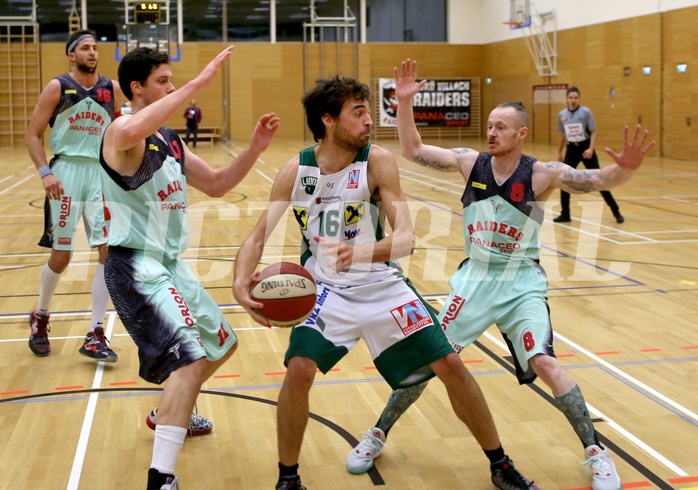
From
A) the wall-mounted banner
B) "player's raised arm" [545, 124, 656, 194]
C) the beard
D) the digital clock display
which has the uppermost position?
the digital clock display

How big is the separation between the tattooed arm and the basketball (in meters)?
1.30

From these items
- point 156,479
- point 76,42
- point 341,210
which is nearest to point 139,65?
point 341,210

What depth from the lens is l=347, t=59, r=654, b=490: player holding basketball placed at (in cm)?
445

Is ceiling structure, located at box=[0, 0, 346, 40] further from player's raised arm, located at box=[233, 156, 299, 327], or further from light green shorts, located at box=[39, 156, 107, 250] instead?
player's raised arm, located at box=[233, 156, 299, 327]

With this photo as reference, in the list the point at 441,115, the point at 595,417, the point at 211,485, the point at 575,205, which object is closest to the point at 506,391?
the point at 595,417

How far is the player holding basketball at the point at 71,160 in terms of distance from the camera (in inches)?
248

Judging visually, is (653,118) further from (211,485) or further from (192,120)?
(211,485)

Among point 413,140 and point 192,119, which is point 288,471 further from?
point 192,119

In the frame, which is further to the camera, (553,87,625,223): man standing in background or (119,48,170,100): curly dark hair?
(553,87,625,223): man standing in background

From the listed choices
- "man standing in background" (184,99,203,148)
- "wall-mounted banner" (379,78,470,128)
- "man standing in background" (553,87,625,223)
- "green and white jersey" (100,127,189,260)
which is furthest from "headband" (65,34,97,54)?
"wall-mounted banner" (379,78,470,128)

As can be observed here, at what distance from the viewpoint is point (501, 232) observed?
4789 millimetres

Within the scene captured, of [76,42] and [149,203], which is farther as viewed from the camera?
[76,42]

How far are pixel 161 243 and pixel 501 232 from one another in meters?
1.89

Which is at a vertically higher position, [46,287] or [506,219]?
[506,219]
